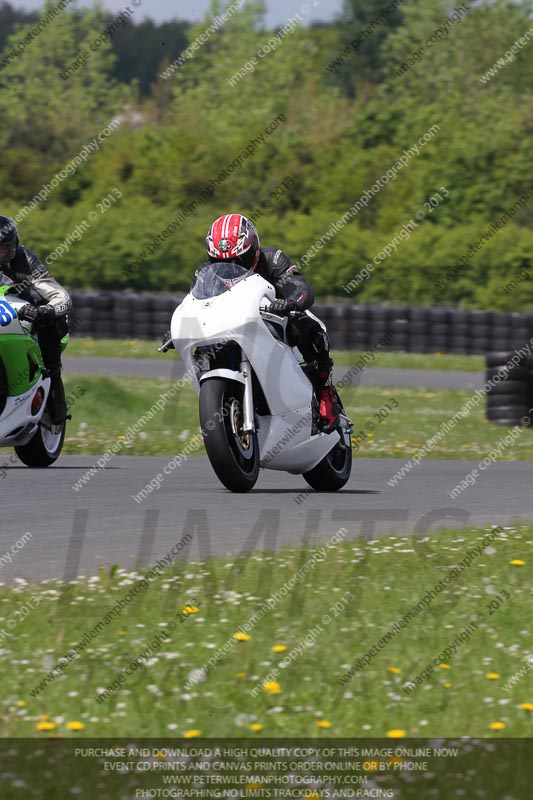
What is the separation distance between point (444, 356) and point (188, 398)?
8041mm

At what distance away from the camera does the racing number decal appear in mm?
10734

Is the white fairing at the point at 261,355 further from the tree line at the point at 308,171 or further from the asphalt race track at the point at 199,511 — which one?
the tree line at the point at 308,171

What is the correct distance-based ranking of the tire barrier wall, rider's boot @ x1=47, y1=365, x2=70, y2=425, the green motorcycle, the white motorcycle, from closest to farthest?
the white motorcycle, the green motorcycle, rider's boot @ x1=47, y1=365, x2=70, y2=425, the tire barrier wall

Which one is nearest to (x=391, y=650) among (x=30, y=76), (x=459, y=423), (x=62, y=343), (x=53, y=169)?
(x=62, y=343)

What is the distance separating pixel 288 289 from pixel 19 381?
2315 millimetres

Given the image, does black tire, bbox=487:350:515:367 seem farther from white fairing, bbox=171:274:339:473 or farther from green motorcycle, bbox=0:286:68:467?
white fairing, bbox=171:274:339:473

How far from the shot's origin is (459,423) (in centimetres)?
1870

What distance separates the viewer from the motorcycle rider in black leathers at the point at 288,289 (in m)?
9.73

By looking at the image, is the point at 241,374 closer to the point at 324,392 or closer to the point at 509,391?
the point at 324,392

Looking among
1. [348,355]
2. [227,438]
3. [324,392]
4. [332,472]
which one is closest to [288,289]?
[324,392]

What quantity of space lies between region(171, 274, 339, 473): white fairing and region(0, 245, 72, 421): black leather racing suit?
1.78m

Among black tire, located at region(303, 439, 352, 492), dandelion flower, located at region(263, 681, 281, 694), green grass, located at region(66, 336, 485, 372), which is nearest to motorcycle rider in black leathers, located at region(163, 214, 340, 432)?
black tire, located at region(303, 439, 352, 492)

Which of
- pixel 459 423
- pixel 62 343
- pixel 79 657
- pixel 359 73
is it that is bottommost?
pixel 359 73

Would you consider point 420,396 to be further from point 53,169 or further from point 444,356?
point 53,169
